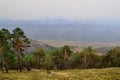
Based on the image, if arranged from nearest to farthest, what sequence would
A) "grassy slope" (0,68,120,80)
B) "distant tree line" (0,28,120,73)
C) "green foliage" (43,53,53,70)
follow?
1. "grassy slope" (0,68,120,80)
2. "distant tree line" (0,28,120,73)
3. "green foliage" (43,53,53,70)

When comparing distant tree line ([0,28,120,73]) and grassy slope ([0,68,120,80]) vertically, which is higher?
grassy slope ([0,68,120,80])

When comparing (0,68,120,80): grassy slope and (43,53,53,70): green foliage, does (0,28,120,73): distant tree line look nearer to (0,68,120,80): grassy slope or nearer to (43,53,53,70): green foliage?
(43,53,53,70): green foliage

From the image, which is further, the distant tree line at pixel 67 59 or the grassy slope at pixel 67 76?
the distant tree line at pixel 67 59

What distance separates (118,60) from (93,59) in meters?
16.8

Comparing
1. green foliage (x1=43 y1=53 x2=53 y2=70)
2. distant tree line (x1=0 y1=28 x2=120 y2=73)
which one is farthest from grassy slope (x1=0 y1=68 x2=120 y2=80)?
green foliage (x1=43 y1=53 x2=53 y2=70)

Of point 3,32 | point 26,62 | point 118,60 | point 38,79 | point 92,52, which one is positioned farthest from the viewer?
point 26,62

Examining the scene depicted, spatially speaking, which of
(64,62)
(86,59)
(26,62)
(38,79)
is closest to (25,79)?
(38,79)

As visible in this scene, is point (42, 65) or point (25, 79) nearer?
point (25, 79)

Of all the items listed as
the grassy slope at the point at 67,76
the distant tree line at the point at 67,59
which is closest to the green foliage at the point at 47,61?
the distant tree line at the point at 67,59

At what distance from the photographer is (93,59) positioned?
155 metres

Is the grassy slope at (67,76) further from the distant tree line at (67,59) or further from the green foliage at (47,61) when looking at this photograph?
the green foliage at (47,61)

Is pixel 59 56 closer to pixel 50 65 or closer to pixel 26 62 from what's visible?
pixel 50 65

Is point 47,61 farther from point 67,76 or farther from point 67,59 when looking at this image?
point 67,76

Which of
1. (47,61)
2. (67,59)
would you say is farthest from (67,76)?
(47,61)
